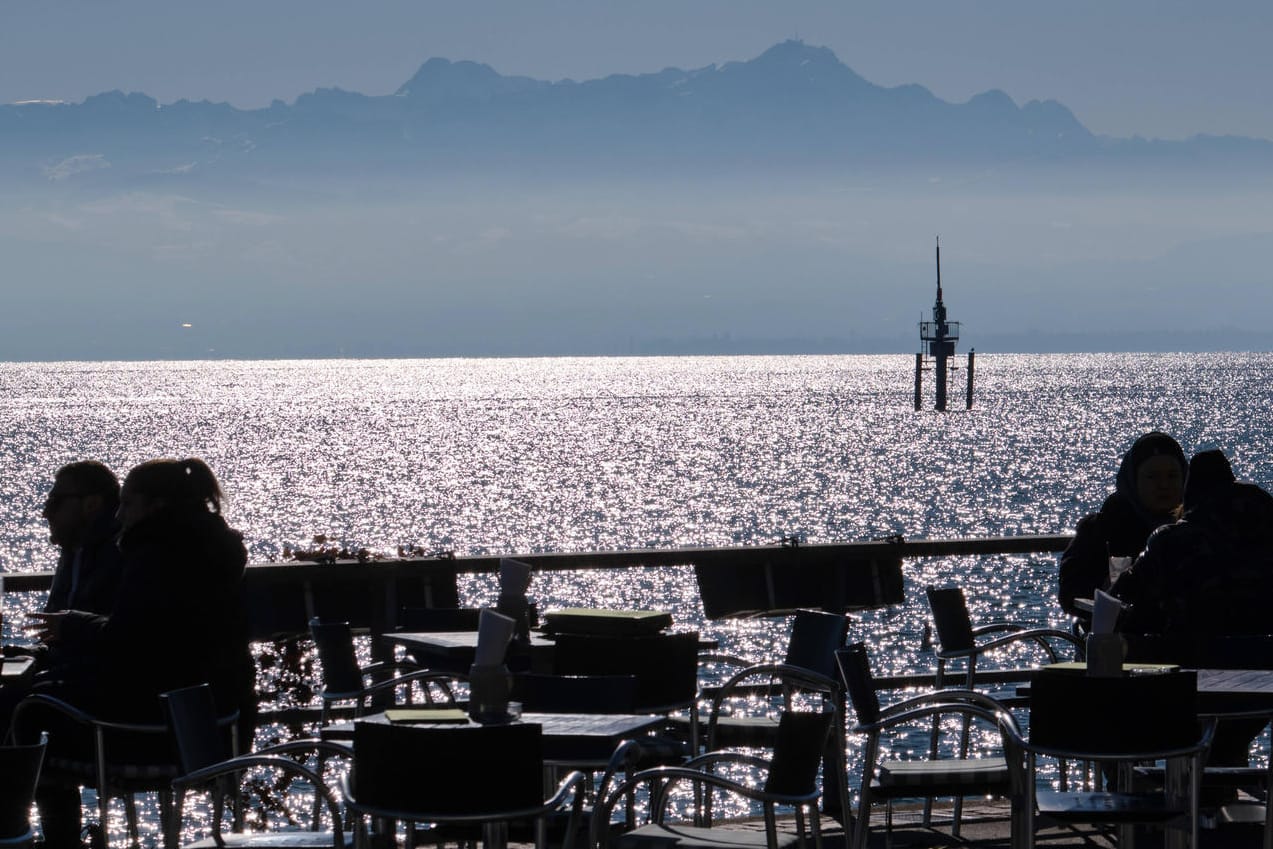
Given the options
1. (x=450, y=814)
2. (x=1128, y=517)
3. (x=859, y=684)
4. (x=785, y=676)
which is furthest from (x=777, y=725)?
(x=1128, y=517)

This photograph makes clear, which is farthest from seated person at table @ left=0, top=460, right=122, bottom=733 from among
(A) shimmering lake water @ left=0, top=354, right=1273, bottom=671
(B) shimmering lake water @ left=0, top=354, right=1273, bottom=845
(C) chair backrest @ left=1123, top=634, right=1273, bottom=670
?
(A) shimmering lake water @ left=0, top=354, right=1273, bottom=671

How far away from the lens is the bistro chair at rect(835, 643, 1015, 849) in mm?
4785

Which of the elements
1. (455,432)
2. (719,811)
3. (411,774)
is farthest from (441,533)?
(455,432)

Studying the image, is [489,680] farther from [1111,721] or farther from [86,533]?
[86,533]

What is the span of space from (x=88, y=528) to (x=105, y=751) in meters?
1.01

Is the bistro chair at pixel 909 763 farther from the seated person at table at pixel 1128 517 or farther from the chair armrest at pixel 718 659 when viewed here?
the seated person at table at pixel 1128 517

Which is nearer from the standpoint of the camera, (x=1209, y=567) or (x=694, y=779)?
(x=694, y=779)

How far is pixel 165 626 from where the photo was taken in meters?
5.30

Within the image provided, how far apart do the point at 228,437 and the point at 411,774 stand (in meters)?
112

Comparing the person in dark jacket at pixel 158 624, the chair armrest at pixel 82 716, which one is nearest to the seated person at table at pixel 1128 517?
the person in dark jacket at pixel 158 624

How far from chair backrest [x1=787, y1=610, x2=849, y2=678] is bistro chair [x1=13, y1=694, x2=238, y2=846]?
1843mm

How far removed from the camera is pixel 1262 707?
16.0 ft

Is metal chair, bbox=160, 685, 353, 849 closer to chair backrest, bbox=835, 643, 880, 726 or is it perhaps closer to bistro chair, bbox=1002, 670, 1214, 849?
chair backrest, bbox=835, 643, 880, 726

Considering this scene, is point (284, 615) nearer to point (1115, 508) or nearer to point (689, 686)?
point (689, 686)
